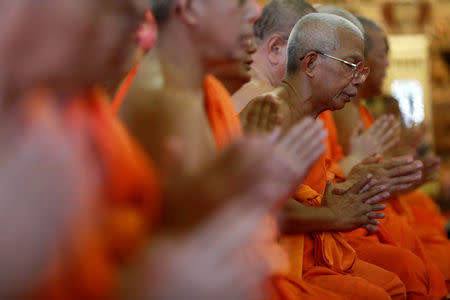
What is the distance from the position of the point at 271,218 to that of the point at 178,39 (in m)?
0.61

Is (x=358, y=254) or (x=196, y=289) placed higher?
(x=196, y=289)

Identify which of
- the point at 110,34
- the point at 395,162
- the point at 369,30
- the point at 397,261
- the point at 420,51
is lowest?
the point at 420,51

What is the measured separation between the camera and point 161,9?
1952mm

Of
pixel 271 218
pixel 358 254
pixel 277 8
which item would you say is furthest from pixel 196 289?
pixel 277 8

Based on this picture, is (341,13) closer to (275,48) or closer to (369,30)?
(275,48)

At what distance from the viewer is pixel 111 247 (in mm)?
1246

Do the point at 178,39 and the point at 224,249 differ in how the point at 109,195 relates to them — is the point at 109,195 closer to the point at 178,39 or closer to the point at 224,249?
the point at 224,249

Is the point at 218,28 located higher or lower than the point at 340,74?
higher

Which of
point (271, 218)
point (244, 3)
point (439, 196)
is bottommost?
point (439, 196)

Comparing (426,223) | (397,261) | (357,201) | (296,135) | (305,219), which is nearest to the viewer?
(296,135)

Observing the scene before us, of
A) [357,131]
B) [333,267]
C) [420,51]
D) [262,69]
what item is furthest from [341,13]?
[420,51]

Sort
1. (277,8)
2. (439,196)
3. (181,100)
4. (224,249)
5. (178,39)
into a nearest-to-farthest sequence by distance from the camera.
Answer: (224,249) < (181,100) < (178,39) < (277,8) < (439,196)

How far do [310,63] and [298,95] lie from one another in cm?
15

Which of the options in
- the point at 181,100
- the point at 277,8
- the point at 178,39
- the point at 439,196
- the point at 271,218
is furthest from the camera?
the point at 439,196
